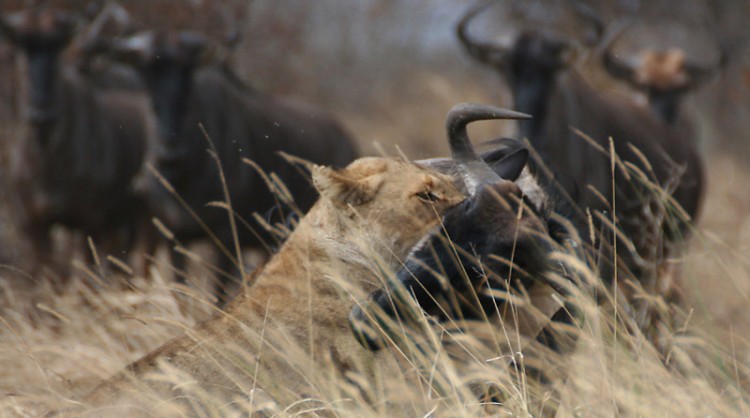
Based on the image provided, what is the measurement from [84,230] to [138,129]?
3.48 feet

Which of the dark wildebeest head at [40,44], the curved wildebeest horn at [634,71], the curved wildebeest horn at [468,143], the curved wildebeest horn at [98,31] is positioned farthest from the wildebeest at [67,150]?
the curved wildebeest horn at [468,143]

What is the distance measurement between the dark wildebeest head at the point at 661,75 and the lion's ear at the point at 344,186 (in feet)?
28.3

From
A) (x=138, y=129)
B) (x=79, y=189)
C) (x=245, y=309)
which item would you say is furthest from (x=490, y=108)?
(x=138, y=129)

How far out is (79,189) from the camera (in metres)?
8.80

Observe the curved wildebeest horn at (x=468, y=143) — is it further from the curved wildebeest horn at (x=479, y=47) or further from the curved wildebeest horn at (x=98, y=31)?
the curved wildebeest horn at (x=98, y=31)

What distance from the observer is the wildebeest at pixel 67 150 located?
8.34 metres

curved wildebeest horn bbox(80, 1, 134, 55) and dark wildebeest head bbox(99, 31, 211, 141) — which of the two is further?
curved wildebeest horn bbox(80, 1, 134, 55)

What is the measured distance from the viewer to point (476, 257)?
9.77ft

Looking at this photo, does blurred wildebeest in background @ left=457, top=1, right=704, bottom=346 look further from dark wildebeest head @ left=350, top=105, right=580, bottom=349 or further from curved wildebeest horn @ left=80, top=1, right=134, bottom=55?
dark wildebeest head @ left=350, top=105, right=580, bottom=349

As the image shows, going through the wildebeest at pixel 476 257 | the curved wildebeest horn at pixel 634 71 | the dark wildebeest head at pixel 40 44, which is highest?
the wildebeest at pixel 476 257

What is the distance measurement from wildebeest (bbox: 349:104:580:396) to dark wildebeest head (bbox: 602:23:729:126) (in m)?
8.57

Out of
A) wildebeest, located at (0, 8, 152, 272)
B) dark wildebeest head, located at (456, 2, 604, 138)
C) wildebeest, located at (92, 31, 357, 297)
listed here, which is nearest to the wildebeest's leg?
wildebeest, located at (0, 8, 152, 272)

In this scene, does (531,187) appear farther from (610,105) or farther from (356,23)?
(356,23)

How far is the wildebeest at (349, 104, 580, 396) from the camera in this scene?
2.93m
